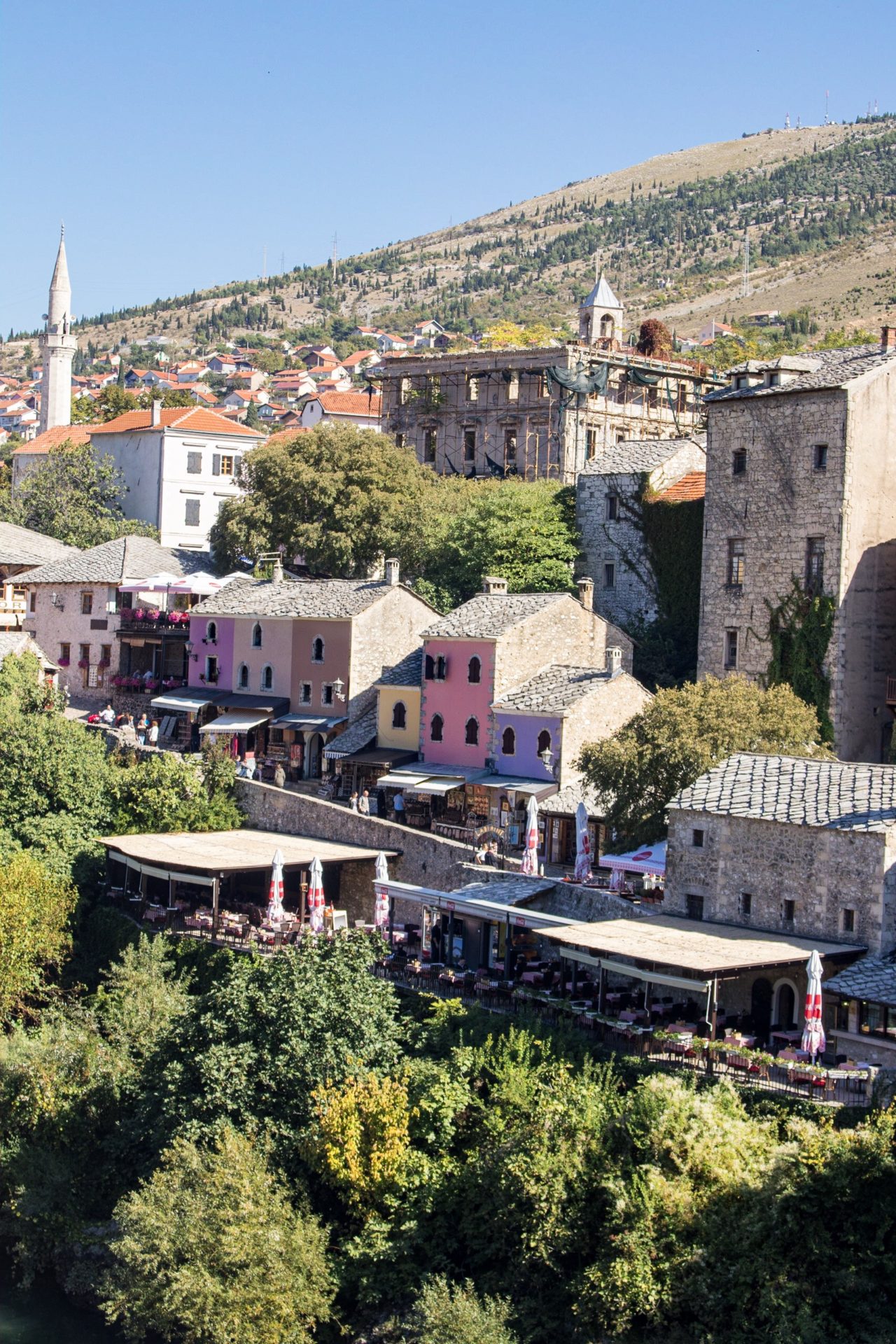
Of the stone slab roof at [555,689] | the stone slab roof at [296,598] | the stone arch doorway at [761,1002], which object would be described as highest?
the stone slab roof at [296,598]

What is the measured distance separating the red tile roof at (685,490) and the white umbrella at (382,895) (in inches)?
686

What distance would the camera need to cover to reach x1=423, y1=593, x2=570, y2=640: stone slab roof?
4606 cm

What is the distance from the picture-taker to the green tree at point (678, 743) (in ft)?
120

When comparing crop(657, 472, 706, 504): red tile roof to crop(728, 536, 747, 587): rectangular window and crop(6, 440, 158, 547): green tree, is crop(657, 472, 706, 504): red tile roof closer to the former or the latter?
crop(728, 536, 747, 587): rectangular window

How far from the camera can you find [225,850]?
42.4 metres

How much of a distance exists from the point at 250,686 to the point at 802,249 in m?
124

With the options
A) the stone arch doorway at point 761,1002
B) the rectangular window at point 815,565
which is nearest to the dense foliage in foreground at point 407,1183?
the stone arch doorway at point 761,1002

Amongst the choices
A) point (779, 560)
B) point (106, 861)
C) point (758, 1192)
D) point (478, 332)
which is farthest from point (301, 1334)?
point (478, 332)

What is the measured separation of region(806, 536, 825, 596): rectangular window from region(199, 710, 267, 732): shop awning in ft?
54.5

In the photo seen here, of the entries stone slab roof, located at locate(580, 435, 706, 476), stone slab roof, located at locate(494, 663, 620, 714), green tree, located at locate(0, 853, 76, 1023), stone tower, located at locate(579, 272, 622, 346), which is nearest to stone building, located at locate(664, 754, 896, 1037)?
stone slab roof, located at locate(494, 663, 620, 714)

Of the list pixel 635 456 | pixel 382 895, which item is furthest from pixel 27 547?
pixel 382 895

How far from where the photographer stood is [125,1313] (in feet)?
94.3

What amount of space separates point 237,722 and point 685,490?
14.7m

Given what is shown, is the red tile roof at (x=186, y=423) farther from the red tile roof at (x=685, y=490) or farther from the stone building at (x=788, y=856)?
the stone building at (x=788, y=856)
